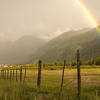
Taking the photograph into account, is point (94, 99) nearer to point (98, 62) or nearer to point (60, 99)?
point (60, 99)

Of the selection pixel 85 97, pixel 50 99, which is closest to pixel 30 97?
pixel 50 99

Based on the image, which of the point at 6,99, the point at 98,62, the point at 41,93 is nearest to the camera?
the point at 6,99

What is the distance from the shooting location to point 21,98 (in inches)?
291

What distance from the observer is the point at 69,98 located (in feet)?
24.3

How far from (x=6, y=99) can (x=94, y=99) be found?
4.18 m

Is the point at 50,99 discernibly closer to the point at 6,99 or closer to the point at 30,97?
the point at 30,97

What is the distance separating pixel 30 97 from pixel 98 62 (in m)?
94.5

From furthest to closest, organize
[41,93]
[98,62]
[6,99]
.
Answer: [98,62] < [41,93] < [6,99]

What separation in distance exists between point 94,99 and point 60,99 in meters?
1.64

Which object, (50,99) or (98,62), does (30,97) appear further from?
(98,62)

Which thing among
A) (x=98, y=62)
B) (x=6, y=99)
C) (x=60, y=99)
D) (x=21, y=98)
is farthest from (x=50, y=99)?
(x=98, y=62)

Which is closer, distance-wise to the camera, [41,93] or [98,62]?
[41,93]

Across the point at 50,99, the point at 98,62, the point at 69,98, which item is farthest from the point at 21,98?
the point at 98,62

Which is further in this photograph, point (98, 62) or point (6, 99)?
point (98, 62)
